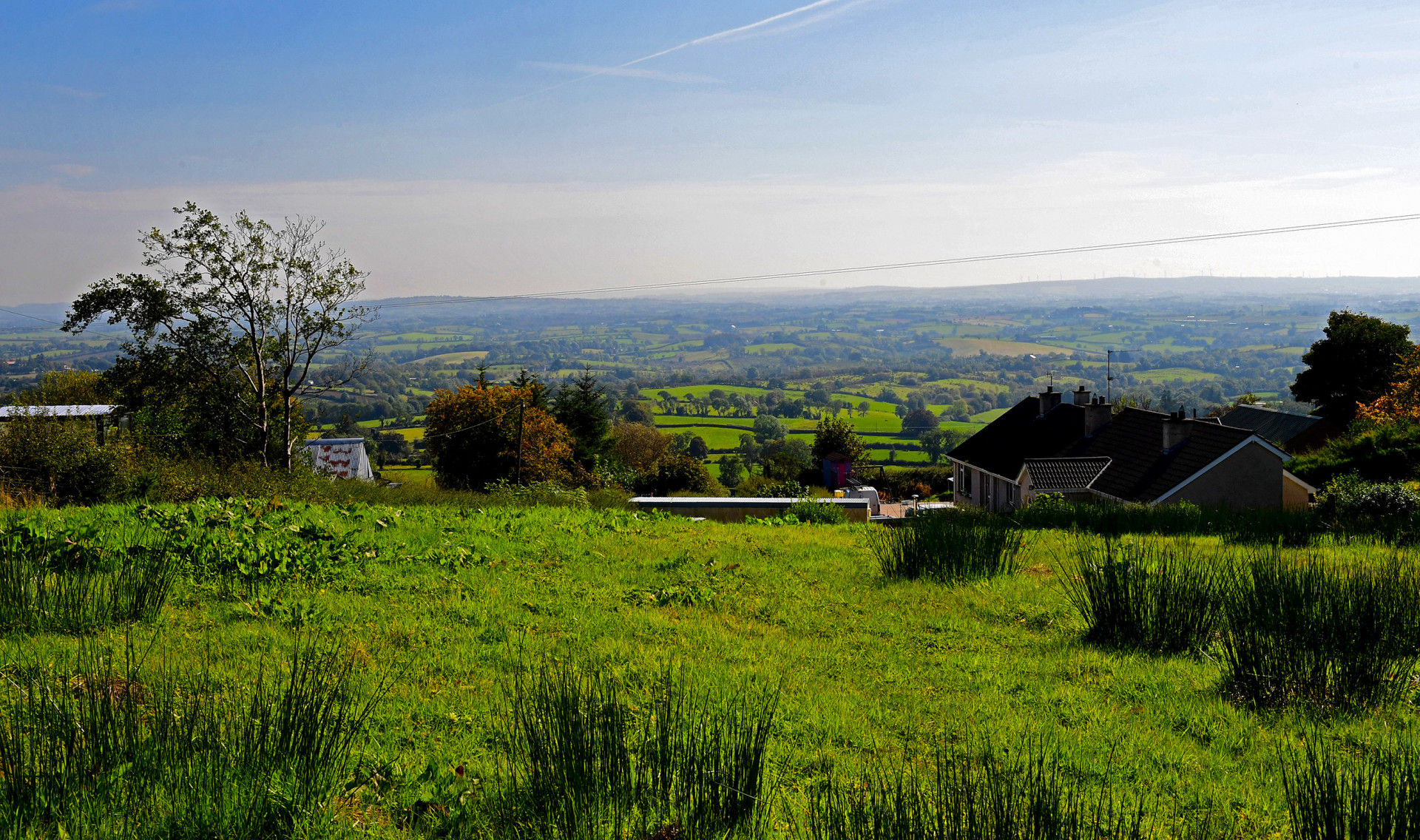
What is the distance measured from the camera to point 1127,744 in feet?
15.3

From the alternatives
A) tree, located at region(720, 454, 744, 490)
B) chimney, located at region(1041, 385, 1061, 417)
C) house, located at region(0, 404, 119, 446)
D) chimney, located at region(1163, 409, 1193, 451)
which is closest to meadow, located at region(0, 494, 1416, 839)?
house, located at region(0, 404, 119, 446)

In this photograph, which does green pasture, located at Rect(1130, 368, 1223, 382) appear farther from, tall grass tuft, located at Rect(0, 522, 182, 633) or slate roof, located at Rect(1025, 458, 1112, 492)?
tall grass tuft, located at Rect(0, 522, 182, 633)

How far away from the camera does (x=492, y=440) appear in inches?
1608

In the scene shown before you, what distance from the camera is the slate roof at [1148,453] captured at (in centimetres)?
2361

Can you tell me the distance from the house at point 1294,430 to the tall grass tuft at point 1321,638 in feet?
117

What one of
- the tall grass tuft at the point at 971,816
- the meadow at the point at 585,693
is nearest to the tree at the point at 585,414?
the meadow at the point at 585,693

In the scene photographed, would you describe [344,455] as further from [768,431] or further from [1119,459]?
[768,431]

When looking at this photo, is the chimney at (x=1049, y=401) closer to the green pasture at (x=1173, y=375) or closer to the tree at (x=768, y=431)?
the tree at (x=768, y=431)

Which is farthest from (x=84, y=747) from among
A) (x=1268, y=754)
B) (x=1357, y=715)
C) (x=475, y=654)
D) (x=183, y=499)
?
(x=183, y=499)

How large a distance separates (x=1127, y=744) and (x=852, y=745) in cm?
154

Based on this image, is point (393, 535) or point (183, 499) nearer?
point (393, 535)

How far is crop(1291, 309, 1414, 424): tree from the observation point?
3903 centimetres

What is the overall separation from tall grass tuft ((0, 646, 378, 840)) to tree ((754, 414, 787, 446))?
258 ft

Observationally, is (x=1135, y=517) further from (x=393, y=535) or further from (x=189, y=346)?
(x=189, y=346)
